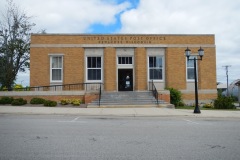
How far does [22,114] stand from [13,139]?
926 cm

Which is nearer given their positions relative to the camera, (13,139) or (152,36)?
(13,139)

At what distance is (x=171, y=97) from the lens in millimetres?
25469

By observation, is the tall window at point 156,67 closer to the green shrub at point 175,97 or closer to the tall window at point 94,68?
the green shrub at point 175,97

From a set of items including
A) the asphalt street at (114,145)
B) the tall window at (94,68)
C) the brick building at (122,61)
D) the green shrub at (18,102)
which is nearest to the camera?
the asphalt street at (114,145)

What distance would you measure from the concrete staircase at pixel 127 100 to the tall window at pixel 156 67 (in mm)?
2873

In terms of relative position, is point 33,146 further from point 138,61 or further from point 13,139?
point 138,61

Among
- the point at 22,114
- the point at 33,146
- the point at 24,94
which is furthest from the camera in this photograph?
the point at 24,94

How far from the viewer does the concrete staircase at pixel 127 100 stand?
22.4m

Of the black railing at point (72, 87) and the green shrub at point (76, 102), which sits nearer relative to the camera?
the green shrub at point (76, 102)

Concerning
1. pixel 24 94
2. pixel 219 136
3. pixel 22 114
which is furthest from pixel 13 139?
pixel 24 94

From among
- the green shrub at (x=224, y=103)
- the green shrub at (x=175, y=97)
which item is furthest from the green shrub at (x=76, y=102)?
the green shrub at (x=224, y=103)

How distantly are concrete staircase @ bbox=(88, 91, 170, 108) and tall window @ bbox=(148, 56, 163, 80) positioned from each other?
2873 mm

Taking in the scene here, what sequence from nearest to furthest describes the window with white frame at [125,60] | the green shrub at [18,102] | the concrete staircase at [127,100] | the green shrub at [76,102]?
the green shrub at [18,102] → the concrete staircase at [127,100] → the green shrub at [76,102] → the window with white frame at [125,60]

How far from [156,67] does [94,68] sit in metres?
6.08
